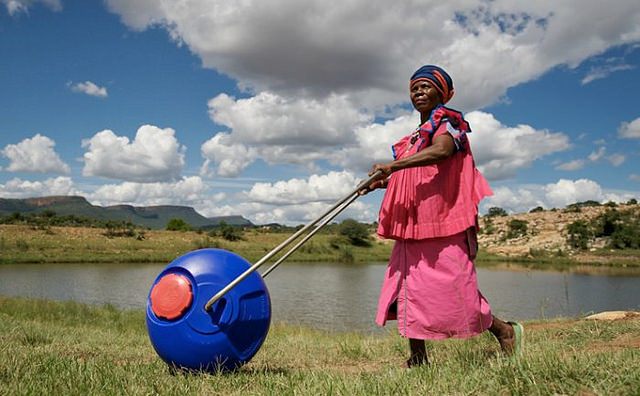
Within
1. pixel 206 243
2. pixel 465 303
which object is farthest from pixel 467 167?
pixel 206 243

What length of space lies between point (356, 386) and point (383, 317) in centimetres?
123

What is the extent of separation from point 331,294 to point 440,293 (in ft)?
64.3

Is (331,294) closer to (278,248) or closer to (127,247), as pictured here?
(278,248)

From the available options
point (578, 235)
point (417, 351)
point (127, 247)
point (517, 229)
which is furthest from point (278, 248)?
point (517, 229)

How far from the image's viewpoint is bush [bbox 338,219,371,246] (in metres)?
66.1

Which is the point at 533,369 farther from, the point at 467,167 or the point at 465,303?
the point at 467,167

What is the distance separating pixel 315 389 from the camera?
98.1 inches

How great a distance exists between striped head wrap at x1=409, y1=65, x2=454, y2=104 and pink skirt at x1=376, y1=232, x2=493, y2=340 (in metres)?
1.12

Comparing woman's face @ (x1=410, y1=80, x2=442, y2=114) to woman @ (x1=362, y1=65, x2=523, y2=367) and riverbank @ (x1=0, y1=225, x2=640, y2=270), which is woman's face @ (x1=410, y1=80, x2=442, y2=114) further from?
riverbank @ (x1=0, y1=225, x2=640, y2=270)

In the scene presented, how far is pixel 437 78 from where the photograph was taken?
3686 mm

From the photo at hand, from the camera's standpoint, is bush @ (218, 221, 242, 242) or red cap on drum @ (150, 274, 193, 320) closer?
red cap on drum @ (150, 274, 193, 320)

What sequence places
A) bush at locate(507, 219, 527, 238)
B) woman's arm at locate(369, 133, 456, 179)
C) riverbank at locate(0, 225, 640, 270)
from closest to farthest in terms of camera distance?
woman's arm at locate(369, 133, 456, 179) → riverbank at locate(0, 225, 640, 270) → bush at locate(507, 219, 527, 238)

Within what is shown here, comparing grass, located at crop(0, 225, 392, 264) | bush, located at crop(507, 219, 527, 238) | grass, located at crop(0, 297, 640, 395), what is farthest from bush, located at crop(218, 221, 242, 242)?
grass, located at crop(0, 297, 640, 395)

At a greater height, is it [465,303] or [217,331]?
[465,303]
